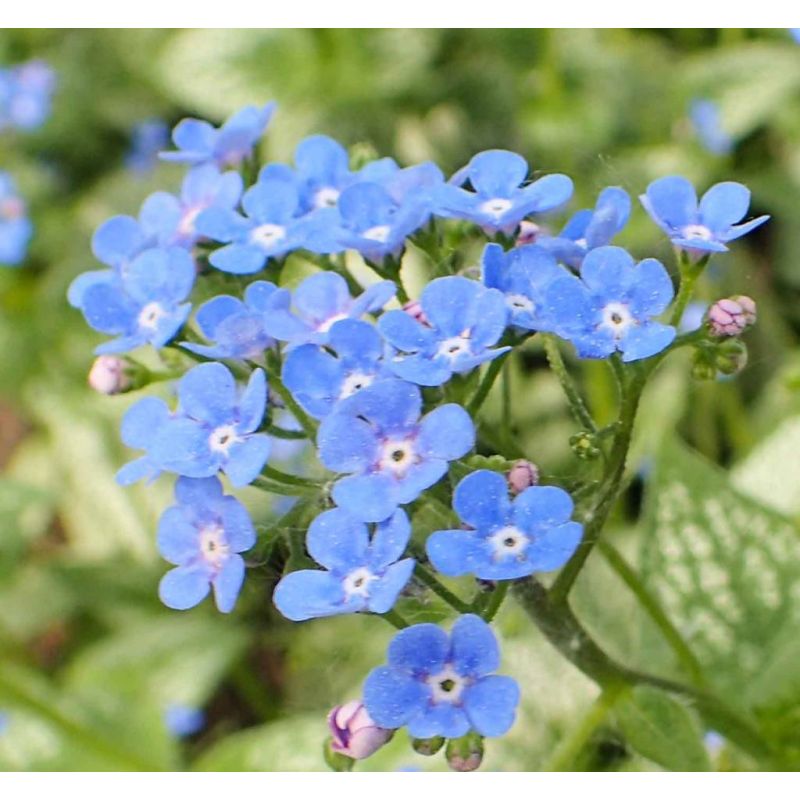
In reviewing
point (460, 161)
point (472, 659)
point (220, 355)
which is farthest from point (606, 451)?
point (460, 161)

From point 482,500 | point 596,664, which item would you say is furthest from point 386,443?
point 596,664

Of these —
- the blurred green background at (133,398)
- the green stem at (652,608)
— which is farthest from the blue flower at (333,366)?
the blurred green background at (133,398)

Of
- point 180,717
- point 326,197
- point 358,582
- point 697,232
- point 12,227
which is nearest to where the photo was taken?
point 358,582

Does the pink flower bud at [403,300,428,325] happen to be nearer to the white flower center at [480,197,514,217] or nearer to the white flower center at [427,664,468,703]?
the white flower center at [480,197,514,217]

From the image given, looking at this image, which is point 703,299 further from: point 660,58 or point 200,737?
point 200,737

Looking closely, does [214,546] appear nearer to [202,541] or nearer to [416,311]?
[202,541]

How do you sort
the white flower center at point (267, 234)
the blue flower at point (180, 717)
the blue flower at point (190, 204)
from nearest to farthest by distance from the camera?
the white flower center at point (267, 234) < the blue flower at point (190, 204) < the blue flower at point (180, 717)

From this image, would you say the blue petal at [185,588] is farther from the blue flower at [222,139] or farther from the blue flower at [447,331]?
the blue flower at [222,139]
